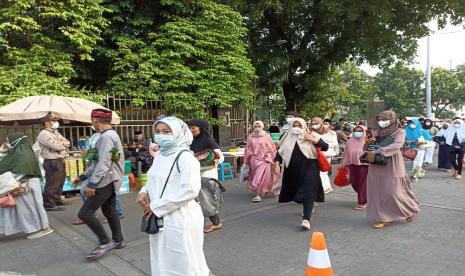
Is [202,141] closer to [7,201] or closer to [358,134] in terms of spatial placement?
[7,201]

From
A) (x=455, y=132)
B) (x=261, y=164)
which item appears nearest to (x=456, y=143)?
(x=455, y=132)

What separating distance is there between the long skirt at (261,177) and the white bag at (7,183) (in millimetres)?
4258

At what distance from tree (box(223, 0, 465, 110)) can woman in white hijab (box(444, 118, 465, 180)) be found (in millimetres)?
4632

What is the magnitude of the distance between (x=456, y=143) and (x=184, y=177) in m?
9.96

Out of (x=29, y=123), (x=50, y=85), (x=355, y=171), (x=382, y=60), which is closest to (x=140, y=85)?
(x=50, y=85)

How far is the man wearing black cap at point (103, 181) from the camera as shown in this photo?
177 inches

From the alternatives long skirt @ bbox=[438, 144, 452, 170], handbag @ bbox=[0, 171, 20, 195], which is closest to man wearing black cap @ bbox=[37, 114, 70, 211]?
handbag @ bbox=[0, 171, 20, 195]

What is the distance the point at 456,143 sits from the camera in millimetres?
10359

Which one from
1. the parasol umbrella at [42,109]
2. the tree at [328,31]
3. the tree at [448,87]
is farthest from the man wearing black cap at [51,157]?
the tree at [448,87]

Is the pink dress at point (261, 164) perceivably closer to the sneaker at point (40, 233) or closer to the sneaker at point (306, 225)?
the sneaker at point (306, 225)

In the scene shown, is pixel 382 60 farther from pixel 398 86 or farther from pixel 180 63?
pixel 398 86

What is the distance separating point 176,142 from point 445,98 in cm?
4720

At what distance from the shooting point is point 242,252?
4.70m

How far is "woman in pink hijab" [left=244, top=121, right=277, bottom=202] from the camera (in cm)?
758
